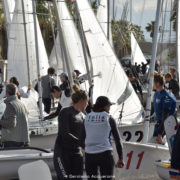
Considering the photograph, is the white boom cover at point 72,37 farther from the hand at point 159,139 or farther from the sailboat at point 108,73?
the hand at point 159,139

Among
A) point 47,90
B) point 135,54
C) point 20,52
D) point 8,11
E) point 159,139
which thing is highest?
point 8,11

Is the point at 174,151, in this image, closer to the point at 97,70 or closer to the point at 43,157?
the point at 43,157

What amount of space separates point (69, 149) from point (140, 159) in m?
1.88

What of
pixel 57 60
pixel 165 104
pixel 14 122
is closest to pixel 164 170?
pixel 165 104

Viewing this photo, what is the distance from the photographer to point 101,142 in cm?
718

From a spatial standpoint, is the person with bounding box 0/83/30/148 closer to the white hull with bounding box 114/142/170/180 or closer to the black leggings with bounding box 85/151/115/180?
the white hull with bounding box 114/142/170/180

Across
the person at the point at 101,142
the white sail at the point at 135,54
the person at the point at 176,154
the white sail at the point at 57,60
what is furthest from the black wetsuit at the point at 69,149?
the white sail at the point at 135,54

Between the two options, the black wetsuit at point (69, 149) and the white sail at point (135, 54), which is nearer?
the black wetsuit at point (69, 149)

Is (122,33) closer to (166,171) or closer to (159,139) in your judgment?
(159,139)

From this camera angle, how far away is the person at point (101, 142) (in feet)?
23.5

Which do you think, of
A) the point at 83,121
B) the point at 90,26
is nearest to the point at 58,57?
the point at 90,26

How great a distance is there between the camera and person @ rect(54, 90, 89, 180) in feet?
25.0

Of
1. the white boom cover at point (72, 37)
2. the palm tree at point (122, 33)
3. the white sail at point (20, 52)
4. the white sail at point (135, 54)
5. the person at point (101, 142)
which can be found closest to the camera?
the person at point (101, 142)

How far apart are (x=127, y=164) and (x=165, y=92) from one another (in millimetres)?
1554
